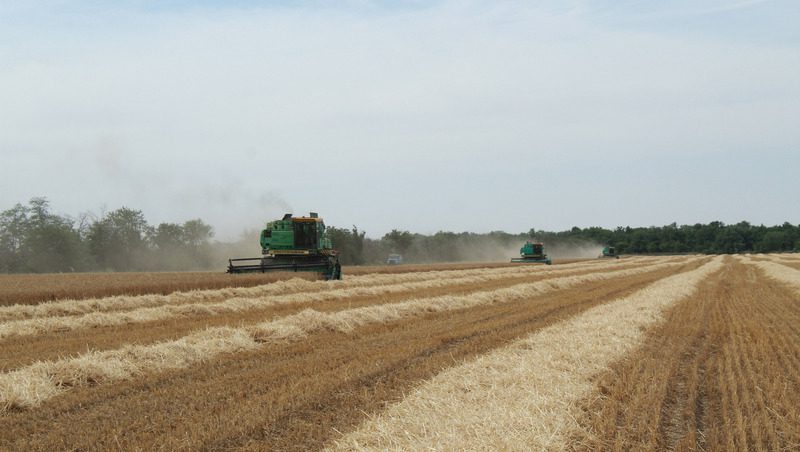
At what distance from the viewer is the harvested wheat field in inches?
225

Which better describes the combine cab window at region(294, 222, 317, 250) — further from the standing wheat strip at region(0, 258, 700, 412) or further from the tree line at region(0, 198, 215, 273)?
the tree line at region(0, 198, 215, 273)

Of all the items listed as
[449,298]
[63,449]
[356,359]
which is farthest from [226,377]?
[449,298]

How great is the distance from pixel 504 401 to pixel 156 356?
527 centimetres

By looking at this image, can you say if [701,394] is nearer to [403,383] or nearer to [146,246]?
[403,383]

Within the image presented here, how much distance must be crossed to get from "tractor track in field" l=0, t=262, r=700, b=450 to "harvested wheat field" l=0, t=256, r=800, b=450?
0.08 ft

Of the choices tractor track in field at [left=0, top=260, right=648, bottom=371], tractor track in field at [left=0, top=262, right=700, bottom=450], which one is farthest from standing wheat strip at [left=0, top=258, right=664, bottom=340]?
tractor track in field at [left=0, top=262, right=700, bottom=450]

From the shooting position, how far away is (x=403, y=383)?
7715 millimetres

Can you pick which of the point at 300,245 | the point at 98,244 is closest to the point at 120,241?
the point at 98,244

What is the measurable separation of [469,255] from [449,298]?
8137 cm

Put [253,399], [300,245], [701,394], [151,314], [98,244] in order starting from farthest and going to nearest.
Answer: [98,244] → [300,245] → [151,314] → [701,394] → [253,399]

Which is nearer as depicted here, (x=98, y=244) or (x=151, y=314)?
(x=151, y=314)

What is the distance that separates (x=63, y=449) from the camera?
5.50 m

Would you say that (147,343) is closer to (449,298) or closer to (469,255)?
(449,298)

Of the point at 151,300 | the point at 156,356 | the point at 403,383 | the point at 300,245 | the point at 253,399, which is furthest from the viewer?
the point at 300,245
